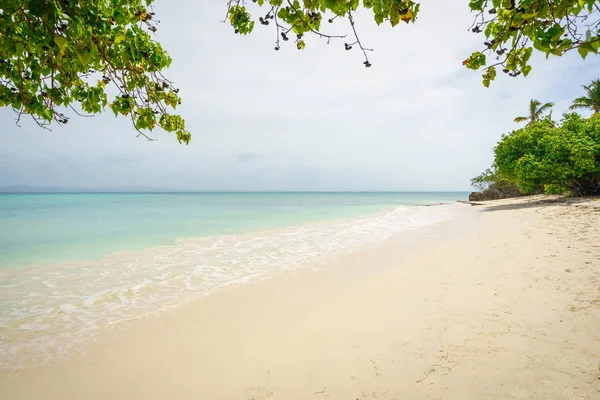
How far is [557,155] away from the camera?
17609mm

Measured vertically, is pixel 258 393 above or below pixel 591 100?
below

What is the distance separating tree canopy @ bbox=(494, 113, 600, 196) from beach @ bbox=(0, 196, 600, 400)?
50.9 ft

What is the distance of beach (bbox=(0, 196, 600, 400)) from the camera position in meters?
2.86

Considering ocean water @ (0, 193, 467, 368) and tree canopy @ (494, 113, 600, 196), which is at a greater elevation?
tree canopy @ (494, 113, 600, 196)

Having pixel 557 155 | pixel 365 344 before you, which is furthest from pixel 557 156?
pixel 365 344

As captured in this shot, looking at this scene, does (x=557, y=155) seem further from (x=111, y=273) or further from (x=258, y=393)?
(x=111, y=273)

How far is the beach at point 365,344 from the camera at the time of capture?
2.86m

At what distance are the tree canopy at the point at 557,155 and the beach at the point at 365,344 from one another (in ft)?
50.9

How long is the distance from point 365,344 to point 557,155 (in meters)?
21.8

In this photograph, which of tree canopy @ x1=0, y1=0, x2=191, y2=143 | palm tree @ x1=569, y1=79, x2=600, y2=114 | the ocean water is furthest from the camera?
palm tree @ x1=569, y1=79, x2=600, y2=114

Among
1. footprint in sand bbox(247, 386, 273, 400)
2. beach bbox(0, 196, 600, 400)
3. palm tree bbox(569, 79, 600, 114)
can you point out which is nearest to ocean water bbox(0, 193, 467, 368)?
beach bbox(0, 196, 600, 400)

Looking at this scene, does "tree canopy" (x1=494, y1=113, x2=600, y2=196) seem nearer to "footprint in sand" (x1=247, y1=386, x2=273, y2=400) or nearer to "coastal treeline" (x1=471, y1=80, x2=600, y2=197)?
"coastal treeline" (x1=471, y1=80, x2=600, y2=197)

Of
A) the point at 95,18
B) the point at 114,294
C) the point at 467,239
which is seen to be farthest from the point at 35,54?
the point at 467,239

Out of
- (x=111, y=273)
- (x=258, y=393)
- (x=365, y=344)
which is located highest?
(x=365, y=344)
